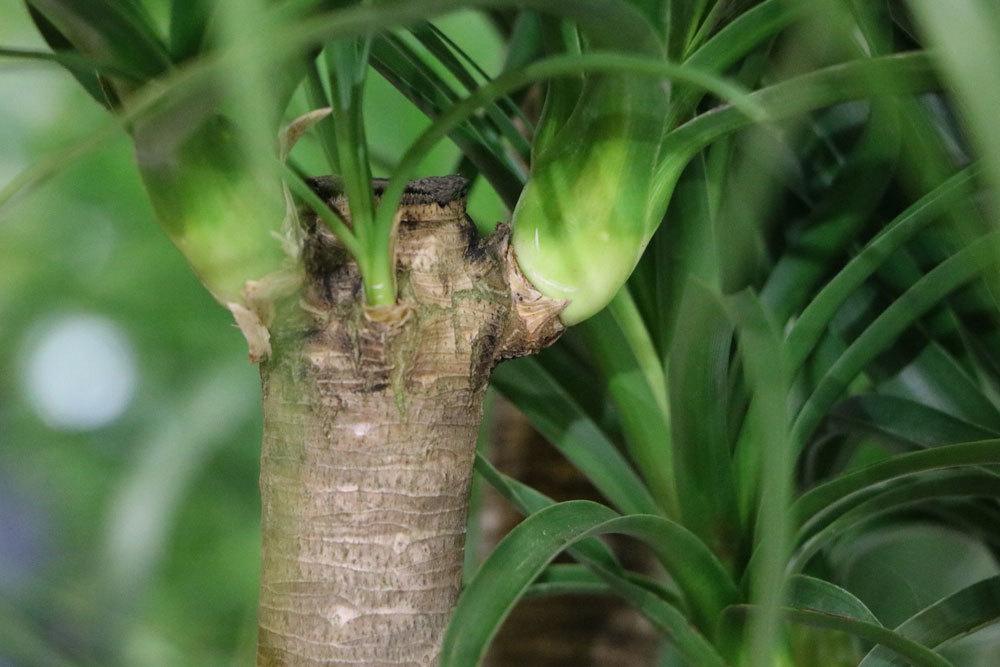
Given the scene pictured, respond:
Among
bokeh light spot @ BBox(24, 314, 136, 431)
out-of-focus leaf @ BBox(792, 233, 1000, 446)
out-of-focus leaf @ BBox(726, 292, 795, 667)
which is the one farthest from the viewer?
bokeh light spot @ BBox(24, 314, 136, 431)

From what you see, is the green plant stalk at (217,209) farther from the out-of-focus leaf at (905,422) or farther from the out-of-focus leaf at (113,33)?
the out-of-focus leaf at (905,422)

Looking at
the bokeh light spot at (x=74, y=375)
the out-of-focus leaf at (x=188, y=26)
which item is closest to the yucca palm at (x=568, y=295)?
→ the out-of-focus leaf at (x=188, y=26)

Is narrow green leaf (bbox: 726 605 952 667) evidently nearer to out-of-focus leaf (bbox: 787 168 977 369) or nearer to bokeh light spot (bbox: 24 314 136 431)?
out-of-focus leaf (bbox: 787 168 977 369)

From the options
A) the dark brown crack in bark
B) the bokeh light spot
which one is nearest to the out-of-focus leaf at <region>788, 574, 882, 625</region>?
the dark brown crack in bark

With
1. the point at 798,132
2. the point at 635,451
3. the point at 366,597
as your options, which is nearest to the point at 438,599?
the point at 366,597

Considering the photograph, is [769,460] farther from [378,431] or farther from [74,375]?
[74,375]

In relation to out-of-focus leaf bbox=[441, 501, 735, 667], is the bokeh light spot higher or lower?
higher
